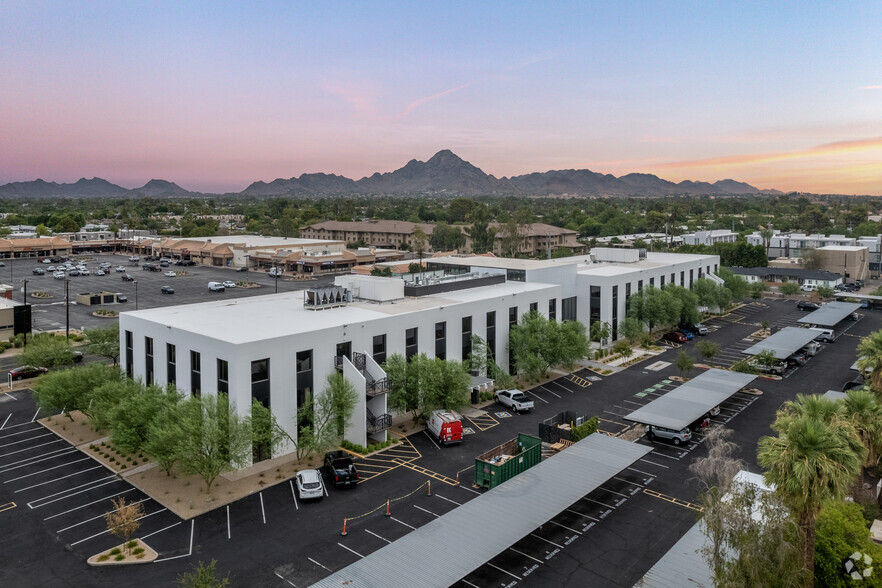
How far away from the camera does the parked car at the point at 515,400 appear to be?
45.5 m

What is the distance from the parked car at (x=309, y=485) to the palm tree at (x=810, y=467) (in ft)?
69.0

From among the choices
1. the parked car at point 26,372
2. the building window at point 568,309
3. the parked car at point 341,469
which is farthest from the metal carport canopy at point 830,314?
the parked car at point 26,372

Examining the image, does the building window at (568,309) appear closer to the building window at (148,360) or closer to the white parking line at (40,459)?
the building window at (148,360)

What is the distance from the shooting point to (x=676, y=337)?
229 feet

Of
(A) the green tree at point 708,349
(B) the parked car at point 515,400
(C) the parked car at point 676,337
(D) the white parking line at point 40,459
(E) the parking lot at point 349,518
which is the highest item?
(A) the green tree at point 708,349

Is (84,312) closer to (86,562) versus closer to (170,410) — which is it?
(170,410)

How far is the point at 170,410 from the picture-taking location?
32750mm

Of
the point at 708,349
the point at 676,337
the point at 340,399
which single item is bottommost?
the point at 676,337

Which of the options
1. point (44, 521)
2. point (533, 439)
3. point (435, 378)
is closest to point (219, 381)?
point (44, 521)

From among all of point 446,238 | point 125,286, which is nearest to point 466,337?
point 125,286

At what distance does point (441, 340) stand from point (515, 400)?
7.26m

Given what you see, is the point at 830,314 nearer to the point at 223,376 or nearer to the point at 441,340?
the point at 441,340

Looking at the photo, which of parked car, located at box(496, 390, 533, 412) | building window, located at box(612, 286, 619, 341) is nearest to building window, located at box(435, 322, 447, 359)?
parked car, located at box(496, 390, 533, 412)

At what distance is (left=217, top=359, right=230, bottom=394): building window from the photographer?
34938 millimetres
